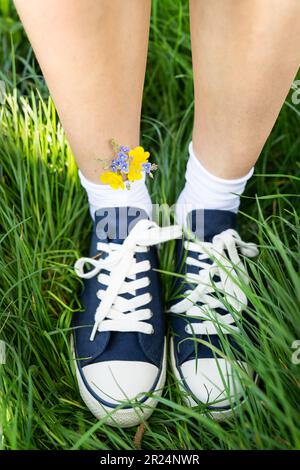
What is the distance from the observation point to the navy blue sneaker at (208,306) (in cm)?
87

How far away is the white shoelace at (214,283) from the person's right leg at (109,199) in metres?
0.06

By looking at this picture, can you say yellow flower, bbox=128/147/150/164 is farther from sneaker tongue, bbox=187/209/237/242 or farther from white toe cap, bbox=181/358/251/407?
white toe cap, bbox=181/358/251/407

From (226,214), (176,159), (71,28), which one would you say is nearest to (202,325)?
(226,214)

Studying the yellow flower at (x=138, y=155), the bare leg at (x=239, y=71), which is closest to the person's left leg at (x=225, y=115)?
the bare leg at (x=239, y=71)

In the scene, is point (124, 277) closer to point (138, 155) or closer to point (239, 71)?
point (138, 155)

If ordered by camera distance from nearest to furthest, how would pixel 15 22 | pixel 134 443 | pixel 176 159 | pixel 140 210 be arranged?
pixel 134 443 < pixel 140 210 < pixel 176 159 < pixel 15 22

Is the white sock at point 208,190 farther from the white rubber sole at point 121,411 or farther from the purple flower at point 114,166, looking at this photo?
the white rubber sole at point 121,411

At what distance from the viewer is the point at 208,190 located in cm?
96

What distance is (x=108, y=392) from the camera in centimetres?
88

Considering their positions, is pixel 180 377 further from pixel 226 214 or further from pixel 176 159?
pixel 176 159

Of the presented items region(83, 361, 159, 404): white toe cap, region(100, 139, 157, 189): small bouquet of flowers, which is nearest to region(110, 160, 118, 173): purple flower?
region(100, 139, 157, 189): small bouquet of flowers

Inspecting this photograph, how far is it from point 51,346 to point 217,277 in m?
0.31

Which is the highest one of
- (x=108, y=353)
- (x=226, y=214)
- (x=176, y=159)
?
(x=176, y=159)

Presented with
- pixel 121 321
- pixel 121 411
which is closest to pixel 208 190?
pixel 121 321
